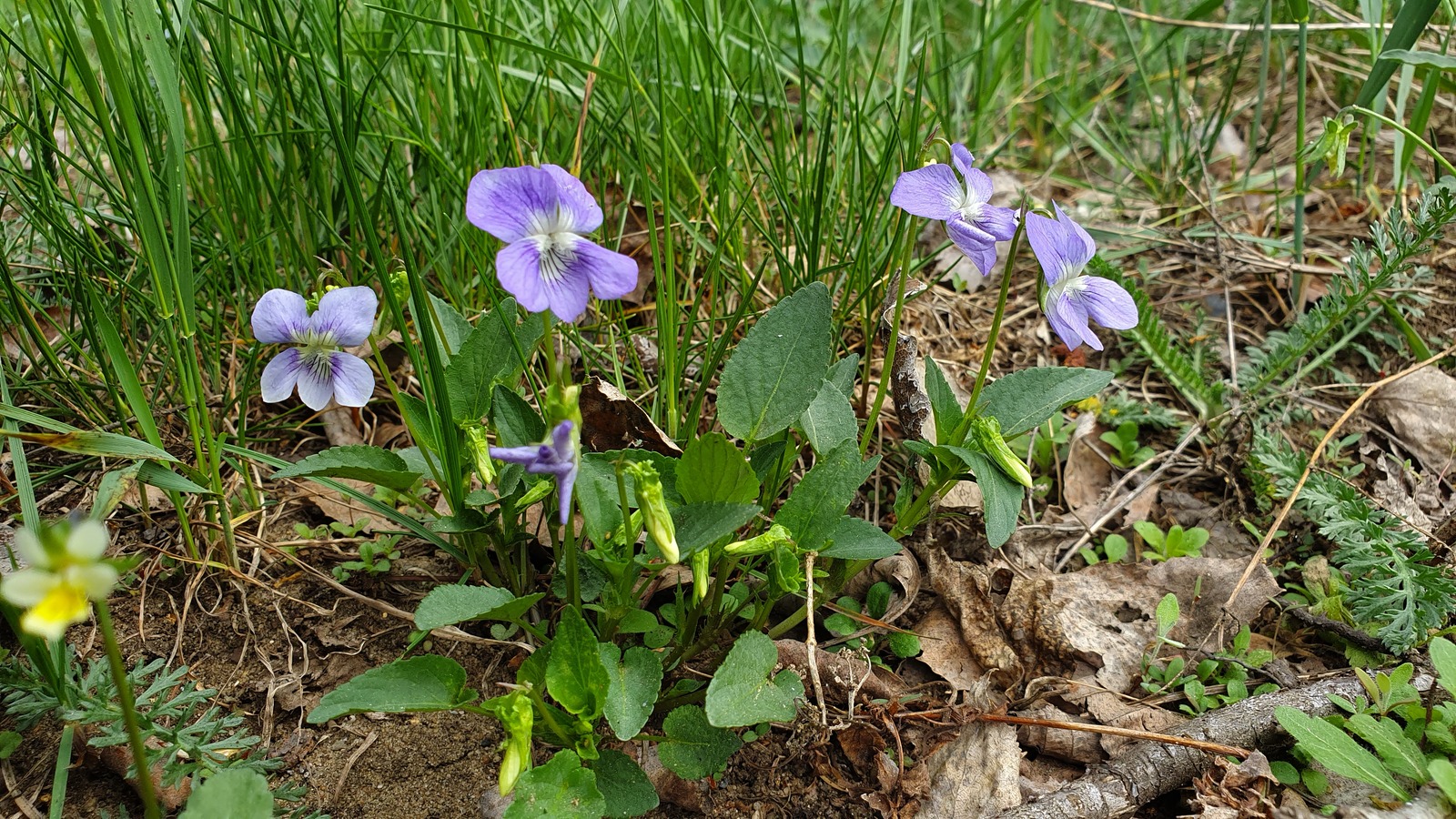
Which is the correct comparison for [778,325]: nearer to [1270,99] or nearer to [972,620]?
[972,620]

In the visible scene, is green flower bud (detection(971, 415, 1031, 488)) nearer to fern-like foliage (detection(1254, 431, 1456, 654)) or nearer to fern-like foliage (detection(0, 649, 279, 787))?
fern-like foliage (detection(1254, 431, 1456, 654))

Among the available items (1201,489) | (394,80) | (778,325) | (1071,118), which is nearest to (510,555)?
(778,325)

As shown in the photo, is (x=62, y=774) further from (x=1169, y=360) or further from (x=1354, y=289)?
(x=1354, y=289)

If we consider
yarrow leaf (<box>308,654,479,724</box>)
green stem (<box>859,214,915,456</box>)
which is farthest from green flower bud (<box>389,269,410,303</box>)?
green stem (<box>859,214,915,456</box>)

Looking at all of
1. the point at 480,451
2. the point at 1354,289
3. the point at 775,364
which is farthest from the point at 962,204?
the point at 1354,289

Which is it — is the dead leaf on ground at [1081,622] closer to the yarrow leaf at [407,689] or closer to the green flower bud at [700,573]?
the green flower bud at [700,573]

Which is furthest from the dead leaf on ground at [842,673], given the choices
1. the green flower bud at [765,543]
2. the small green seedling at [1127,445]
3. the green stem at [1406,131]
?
the green stem at [1406,131]
